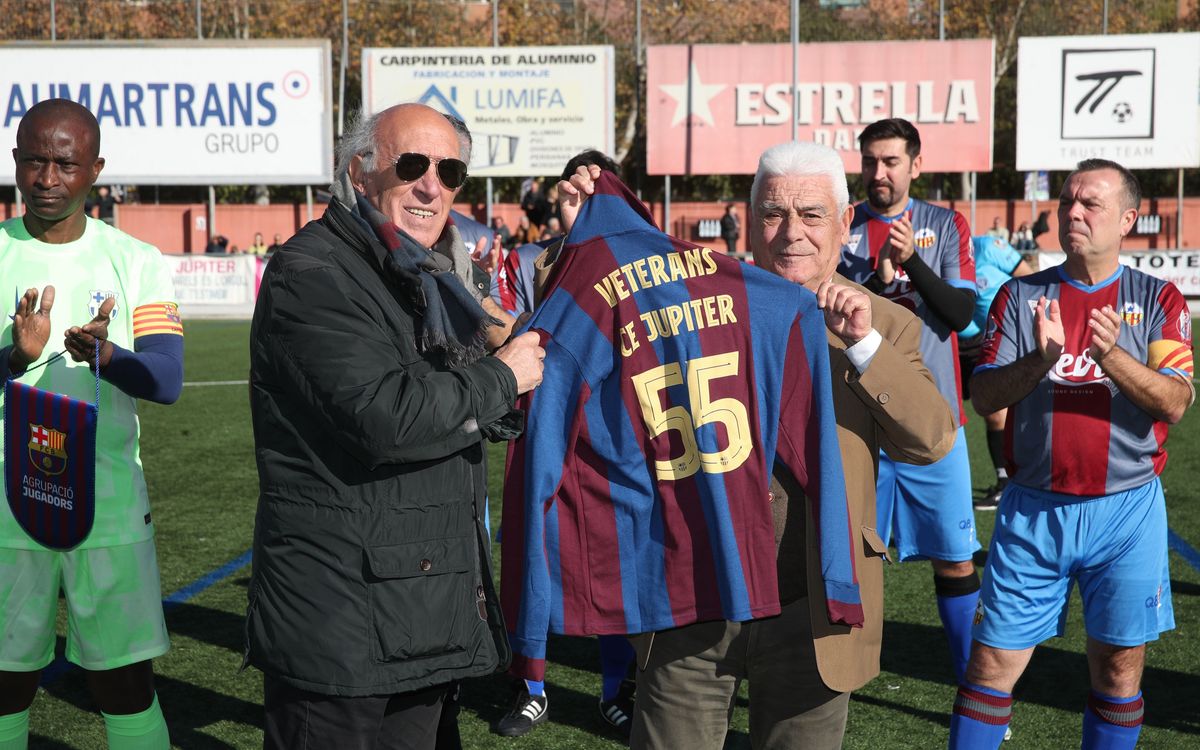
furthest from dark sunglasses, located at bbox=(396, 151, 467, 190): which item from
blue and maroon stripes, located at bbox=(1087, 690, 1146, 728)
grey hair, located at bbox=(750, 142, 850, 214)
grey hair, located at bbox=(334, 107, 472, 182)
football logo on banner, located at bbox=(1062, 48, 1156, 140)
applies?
football logo on banner, located at bbox=(1062, 48, 1156, 140)

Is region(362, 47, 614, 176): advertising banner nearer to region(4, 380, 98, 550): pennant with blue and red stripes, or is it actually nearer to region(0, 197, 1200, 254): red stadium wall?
region(0, 197, 1200, 254): red stadium wall

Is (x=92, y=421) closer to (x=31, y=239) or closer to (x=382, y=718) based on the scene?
(x=31, y=239)

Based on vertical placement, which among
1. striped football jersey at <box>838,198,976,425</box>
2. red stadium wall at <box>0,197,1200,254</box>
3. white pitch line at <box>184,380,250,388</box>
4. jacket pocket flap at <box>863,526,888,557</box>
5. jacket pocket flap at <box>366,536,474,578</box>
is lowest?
white pitch line at <box>184,380,250,388</box>

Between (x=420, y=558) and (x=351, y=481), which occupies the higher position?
(x=351, y=481)

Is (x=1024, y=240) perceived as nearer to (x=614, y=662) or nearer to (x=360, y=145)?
(x=614, y=662)

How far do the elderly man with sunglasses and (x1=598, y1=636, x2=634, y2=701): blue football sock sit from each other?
2178 mm

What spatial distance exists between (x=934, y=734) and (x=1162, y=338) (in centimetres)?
179

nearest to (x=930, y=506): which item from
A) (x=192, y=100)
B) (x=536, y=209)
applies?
(x=536, y=209)

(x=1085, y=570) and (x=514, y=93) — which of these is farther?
(x=514, y=93)

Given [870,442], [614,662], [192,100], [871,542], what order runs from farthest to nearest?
[192,100] → [614,662] → [870,442] → [871,542]

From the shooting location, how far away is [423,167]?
262cm

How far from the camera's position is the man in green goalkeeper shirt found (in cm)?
333

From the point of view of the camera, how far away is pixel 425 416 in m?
2.33

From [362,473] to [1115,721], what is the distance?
2.63 m
